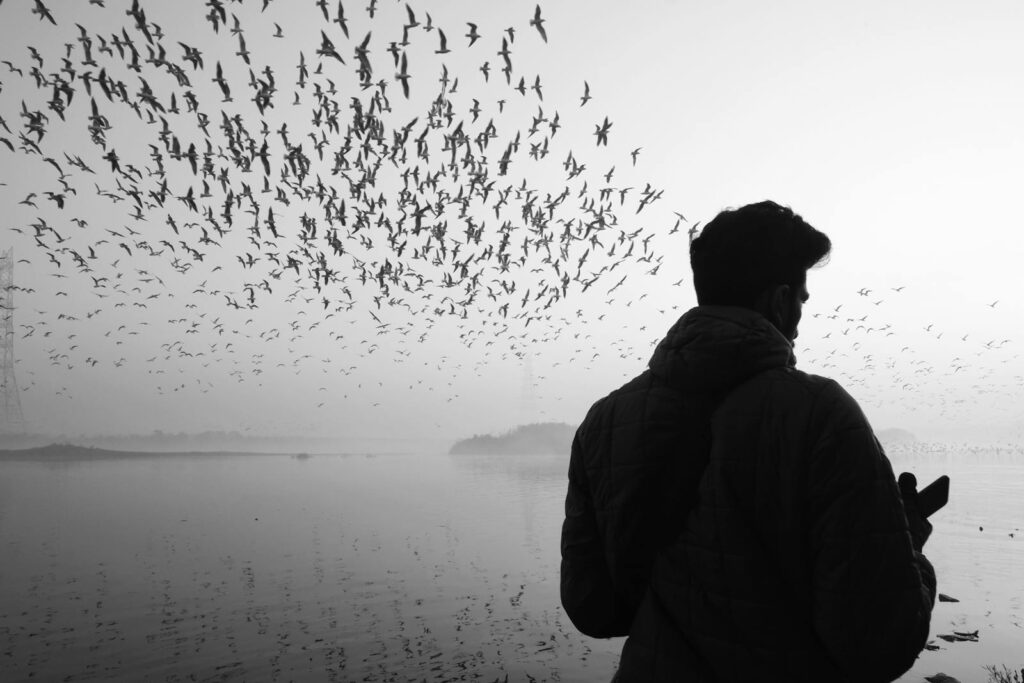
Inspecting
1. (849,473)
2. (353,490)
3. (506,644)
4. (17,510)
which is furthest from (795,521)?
(353,490)

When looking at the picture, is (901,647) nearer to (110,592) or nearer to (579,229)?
(579,229)

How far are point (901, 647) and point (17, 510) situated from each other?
65.7 meters

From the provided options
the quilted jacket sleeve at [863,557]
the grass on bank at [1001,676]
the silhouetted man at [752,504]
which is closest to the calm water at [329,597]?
the grass on bank at [1001,676]

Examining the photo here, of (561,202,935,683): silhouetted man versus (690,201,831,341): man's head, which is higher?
(690,201,831,341): man's head

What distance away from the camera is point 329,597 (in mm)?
20406

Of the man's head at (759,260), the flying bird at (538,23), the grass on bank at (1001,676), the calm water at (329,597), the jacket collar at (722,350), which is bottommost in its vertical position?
the calm water at (329,597)

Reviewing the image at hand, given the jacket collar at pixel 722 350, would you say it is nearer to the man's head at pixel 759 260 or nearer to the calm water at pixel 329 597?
the man's head at pixel 759 260

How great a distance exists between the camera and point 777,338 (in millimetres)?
2277

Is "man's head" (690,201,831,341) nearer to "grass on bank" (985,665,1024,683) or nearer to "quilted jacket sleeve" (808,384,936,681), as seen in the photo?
"quilted jacket sleeve" (808,384,936,681)

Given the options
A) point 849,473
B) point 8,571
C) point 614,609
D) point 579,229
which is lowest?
point 8,571

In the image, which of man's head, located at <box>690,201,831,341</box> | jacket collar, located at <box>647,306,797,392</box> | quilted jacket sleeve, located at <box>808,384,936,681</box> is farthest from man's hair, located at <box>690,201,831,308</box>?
quilted jacket sleeve, located at <box>808,384,936,681</box>

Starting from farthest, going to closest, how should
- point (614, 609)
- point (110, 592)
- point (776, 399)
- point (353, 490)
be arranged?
point (353, 490), point (110, 592), point (614, 609), point (776, 399)

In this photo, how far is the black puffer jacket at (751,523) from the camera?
2008mm

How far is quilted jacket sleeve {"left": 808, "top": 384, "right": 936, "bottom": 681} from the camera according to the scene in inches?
78.7
